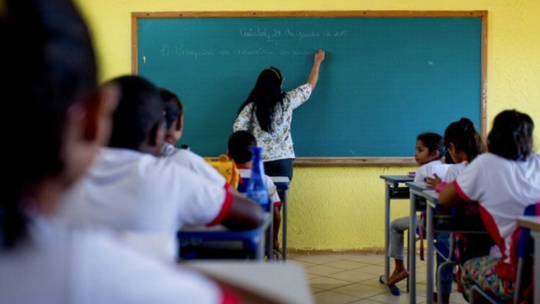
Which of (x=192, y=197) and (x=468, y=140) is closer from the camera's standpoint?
(x=192, y=197)

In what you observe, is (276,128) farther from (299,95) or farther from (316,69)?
(316,69)

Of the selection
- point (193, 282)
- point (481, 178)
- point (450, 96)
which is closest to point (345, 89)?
point (450, 96)

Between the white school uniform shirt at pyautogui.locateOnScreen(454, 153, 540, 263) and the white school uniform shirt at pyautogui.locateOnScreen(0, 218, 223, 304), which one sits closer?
the white school uniform shirt at pyautogui.locateOnScreen(0, 218, 223, 304)

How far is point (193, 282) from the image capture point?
0.43 meters

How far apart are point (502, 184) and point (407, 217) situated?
161 centimetres

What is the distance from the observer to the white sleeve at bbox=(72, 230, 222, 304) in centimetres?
38

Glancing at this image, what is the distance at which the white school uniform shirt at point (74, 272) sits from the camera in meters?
0.37

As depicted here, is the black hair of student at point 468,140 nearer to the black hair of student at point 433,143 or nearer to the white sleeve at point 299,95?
the black hair of student at point 433,143

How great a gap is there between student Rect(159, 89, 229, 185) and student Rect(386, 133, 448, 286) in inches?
72.0

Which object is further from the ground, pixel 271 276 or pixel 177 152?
pixel 177 152

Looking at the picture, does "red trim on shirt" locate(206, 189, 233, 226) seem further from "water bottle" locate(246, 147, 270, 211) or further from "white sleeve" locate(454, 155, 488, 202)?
"white sleeve" locate(454, 155, 488, 202)

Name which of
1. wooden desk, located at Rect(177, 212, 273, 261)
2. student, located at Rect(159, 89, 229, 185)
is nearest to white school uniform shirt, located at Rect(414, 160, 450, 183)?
student, located at Rect(159, 89, 229, 185)

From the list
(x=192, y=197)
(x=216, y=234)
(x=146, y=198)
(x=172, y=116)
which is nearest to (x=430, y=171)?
(x=172, y=116)

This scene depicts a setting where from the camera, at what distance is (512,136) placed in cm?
246
